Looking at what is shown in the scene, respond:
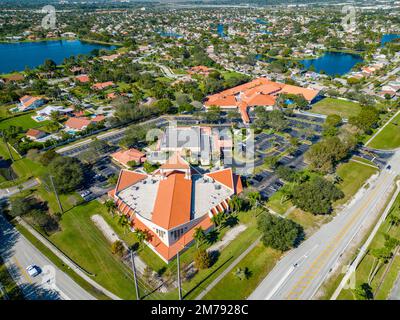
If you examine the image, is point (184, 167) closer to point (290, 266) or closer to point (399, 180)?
point (290, 266)

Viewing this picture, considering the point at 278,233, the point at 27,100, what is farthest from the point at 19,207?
the point at 27,100

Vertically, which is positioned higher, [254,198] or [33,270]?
[254,198]

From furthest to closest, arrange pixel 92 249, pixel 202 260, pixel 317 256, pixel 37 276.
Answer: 1. pixel 92 249
2. pixel 317 256
3. pixel 202 260
4. pixel 37 276

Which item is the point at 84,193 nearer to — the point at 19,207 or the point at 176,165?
the point at 19,207

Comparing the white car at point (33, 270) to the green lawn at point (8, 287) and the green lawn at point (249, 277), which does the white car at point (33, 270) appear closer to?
the green lawn at point (8, 287)

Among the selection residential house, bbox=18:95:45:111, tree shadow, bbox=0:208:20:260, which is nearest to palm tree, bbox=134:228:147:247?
tree shadow, bbox=0:208:20:260

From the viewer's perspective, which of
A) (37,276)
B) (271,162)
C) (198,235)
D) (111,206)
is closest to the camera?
(37,276)

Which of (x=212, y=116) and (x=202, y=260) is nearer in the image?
(x=202, y=260)
